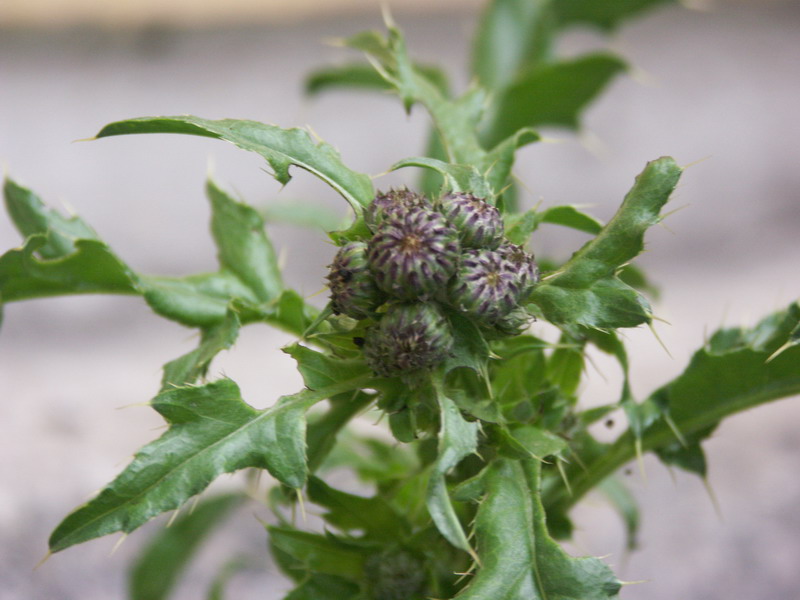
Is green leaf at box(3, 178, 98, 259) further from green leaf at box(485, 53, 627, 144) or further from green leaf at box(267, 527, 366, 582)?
green leaf at box(485, 53, 627, 144)

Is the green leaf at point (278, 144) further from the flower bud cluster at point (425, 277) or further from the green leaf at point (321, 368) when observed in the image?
the green leaf at point (321, 368)

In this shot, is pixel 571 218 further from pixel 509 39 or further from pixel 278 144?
pixel 509 39

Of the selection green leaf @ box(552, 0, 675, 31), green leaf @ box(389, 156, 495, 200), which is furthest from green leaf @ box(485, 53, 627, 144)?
green leaf @ box(389, 156, 495, 200)

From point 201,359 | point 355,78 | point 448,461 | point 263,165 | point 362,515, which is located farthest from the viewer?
point 263,165

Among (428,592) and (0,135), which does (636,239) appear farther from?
(0,135)

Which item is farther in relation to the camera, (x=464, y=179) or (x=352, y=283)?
(x=464, y=179)

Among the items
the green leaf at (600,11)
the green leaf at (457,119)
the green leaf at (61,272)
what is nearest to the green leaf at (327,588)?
the green leaf at (61,272)

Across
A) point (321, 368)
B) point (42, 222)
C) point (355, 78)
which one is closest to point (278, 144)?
point (321, 368)
